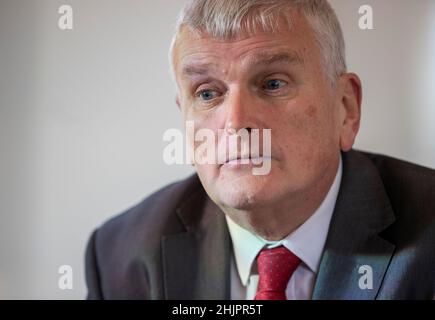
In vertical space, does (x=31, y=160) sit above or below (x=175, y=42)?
below

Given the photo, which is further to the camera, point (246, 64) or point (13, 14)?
point (13, 14)

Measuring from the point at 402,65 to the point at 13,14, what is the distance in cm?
81

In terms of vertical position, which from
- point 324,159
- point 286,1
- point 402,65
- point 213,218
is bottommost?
point 213,218

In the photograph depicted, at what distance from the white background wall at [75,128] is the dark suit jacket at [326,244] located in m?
0.04

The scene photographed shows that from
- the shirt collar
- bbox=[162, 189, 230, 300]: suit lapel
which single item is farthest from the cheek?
bbox=[162, 189, 230, 300]: suit lapel

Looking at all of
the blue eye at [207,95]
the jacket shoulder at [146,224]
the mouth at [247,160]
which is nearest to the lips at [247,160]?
the mouth at [247,160]

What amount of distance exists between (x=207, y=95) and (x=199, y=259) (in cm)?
35

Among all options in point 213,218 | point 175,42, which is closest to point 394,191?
point 213,218

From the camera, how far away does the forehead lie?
947mm

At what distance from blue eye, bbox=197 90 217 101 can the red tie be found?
1.05ft

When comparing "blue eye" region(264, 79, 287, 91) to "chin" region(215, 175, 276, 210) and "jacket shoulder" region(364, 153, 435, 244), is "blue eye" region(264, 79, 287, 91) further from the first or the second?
"jacket shoulder" region(364, 153, 435, 244)

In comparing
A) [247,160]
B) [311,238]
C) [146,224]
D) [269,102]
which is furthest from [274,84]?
[146,224]

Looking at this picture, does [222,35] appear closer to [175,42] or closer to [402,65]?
[175,42]

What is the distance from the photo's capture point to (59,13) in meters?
1.15
